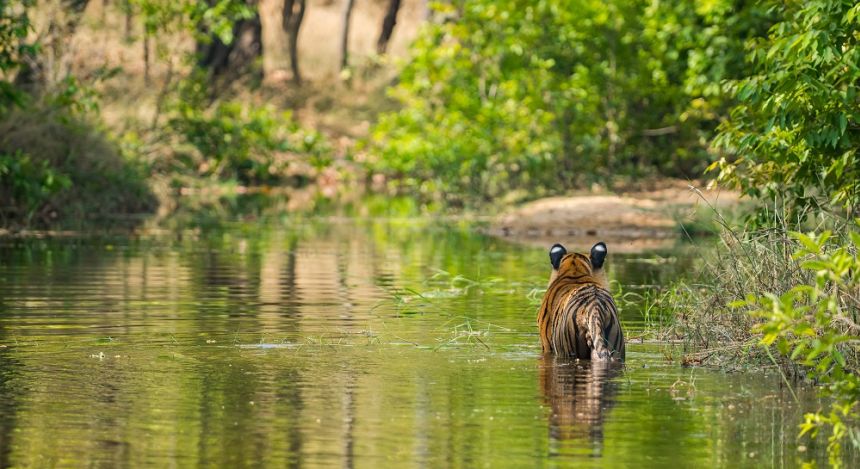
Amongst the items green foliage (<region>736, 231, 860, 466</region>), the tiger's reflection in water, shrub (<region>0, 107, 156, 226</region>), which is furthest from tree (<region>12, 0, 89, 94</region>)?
green foliage (<region>736, 231, 860, 466</region>)

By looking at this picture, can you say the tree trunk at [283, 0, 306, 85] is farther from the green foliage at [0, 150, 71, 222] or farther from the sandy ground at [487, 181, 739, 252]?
the green foliage at [0, 150, 71, 222]

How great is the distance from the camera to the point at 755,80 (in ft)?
47.8

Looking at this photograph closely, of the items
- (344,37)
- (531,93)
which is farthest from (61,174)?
(344,37)

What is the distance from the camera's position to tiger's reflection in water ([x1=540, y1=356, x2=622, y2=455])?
9.48m

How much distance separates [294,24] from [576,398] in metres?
57.8

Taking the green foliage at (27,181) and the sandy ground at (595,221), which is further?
the sandy ground at (595,221)

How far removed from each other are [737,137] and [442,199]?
2281 centimetres

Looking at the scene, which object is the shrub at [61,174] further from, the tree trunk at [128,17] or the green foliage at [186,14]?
the tree trunk at [128,17]

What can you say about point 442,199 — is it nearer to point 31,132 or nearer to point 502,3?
point 502,3

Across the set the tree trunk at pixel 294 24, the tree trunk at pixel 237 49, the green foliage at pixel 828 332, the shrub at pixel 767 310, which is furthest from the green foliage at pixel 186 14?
the tree trunk at pixel 294 24

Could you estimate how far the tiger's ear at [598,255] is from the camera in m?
13.2

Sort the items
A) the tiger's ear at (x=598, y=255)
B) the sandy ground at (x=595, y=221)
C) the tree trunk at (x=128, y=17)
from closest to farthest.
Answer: the tiger's ear at (x=598, y=255) → the sandy ground at (x=595, y=221) → the tree trunk at (x=128, y=17)

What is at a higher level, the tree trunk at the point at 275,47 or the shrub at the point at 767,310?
the tree trunk at the point at 275,47

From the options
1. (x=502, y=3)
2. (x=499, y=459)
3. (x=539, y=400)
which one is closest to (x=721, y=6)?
(x=502, y=3)
